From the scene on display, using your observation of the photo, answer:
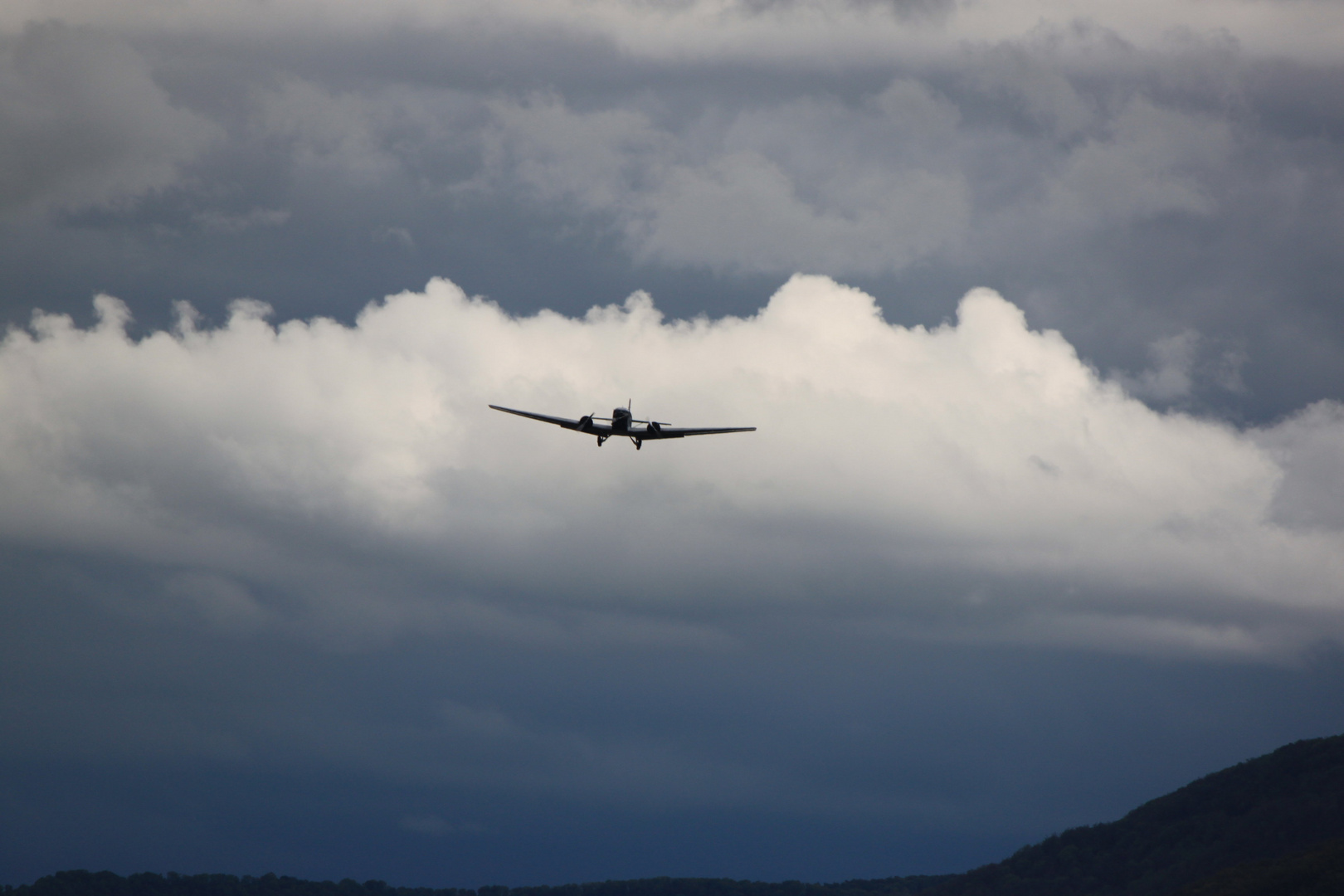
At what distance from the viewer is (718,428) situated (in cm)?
14312

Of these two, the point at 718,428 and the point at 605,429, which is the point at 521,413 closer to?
the point at 605,429

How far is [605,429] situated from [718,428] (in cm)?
1237

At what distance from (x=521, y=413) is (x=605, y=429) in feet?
39.4

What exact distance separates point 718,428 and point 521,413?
22557 millimetres

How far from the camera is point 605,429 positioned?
141 meters

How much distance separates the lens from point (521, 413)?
148m

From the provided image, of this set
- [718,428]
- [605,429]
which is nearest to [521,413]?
[605,429]
